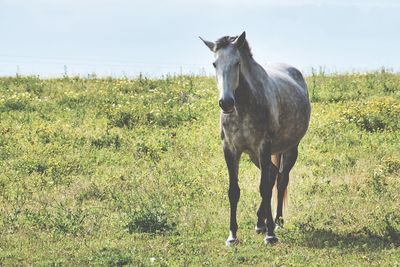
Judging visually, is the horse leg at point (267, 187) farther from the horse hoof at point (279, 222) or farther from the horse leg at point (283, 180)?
the horse leg at point (283, 180)

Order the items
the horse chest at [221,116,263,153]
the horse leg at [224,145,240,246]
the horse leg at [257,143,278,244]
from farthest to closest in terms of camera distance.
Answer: the horse leg at [224,145,240,246], the horse leg at [257,143,278,244], the horse chest at [221,116,263,153]

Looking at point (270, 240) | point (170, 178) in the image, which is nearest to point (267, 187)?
point (270, 240)

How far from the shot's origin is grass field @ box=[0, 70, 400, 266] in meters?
11.8

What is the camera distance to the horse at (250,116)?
11.3 metres

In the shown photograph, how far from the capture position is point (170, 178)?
16.9 meters

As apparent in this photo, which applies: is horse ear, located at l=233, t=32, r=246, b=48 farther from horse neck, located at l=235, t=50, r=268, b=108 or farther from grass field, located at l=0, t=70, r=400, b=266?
grass field, located at l=0, t=70, r=400, b=266

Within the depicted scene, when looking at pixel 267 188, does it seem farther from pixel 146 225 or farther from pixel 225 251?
pixel 146 225

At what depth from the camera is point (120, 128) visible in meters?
21.5

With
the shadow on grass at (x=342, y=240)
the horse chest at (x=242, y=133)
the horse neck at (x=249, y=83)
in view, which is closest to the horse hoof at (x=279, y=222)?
the shadow on grass at (x=342, y=240)

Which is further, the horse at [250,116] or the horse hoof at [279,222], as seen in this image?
the horse hoof at [279,222]

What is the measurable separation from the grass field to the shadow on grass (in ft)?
0.13

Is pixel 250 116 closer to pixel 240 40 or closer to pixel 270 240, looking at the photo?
pixel 240 40

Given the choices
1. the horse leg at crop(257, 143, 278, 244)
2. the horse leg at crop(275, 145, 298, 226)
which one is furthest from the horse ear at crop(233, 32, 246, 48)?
the horse leg at crop(275, 145, 298, 226)

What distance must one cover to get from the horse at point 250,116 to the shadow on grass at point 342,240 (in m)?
0.58
